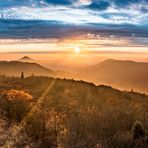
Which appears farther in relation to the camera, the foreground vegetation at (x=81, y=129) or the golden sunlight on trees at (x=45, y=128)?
the golden sunlight on trees at (x=45, y=128)

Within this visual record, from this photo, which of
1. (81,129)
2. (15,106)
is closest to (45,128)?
(81,129)

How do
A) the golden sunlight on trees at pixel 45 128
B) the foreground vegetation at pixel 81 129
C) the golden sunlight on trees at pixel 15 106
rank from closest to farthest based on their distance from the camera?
1. the foreground vegetation at pixel 81 129
2. the golden sunlight on trees at pixel 45 128
3. the golden sunlight on trees at pixel 15 106

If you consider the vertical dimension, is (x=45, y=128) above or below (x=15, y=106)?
above

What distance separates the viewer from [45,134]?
19891mm

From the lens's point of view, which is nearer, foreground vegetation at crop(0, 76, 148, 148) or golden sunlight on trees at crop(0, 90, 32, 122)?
foreground vegetation at crop(0, 76, 148, 148)

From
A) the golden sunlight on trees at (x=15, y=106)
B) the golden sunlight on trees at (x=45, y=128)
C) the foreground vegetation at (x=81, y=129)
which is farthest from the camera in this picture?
the golden sunlight on trees at (x=15, y=106)

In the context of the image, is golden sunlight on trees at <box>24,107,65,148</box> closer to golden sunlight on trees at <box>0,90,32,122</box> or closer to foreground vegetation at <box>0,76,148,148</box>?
foreground vegetation at <box>0,76,148,148</box>

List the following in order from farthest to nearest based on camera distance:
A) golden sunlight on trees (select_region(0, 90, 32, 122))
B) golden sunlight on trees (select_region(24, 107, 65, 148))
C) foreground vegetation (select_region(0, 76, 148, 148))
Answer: golden sunlight on trees (select_region(0, 90, 32, 122)) → golden sunlight on trees (select_region(24, 107, 65, 148)) → foreground vegetation (select_region(0, 76, 148, 148))

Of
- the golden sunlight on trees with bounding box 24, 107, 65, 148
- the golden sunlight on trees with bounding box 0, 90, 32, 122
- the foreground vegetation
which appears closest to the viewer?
the foreground vegetation

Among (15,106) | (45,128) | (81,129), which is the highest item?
(81,129)

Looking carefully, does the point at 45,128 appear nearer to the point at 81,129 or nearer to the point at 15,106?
the point at 81,129

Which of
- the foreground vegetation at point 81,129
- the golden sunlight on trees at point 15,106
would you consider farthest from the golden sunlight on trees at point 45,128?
the golden sunlight on trees at point 15,106

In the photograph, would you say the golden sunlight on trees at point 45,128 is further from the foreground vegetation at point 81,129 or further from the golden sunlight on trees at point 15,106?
the golden sunlight on trees at point 15,106

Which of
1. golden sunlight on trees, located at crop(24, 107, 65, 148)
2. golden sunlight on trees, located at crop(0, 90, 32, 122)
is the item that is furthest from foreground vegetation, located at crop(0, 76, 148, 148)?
golden sunlight on trees, located at crop(0, 90, 32, 122)
